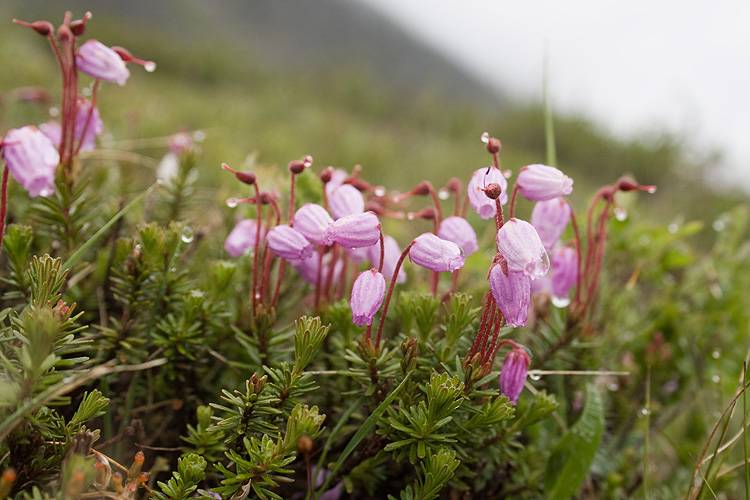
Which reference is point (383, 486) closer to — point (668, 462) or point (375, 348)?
point (375, 348)

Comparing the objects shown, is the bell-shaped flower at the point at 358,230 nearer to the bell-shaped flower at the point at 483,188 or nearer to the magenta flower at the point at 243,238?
the bell-shaped flower at the point at 483,188

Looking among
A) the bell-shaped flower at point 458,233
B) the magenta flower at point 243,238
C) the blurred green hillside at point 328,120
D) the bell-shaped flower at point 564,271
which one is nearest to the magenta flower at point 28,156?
the magenta flower at point 243,238

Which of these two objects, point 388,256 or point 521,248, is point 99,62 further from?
point 521,248

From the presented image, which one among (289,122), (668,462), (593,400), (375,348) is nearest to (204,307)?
(375,348)

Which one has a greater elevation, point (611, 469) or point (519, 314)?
point (519, 314)

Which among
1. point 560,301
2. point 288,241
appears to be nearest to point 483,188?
point 288,241

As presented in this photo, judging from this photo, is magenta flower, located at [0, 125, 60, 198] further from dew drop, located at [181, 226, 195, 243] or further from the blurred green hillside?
the blurred green hillside

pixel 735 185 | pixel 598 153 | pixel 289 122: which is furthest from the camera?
pixel 598 153
